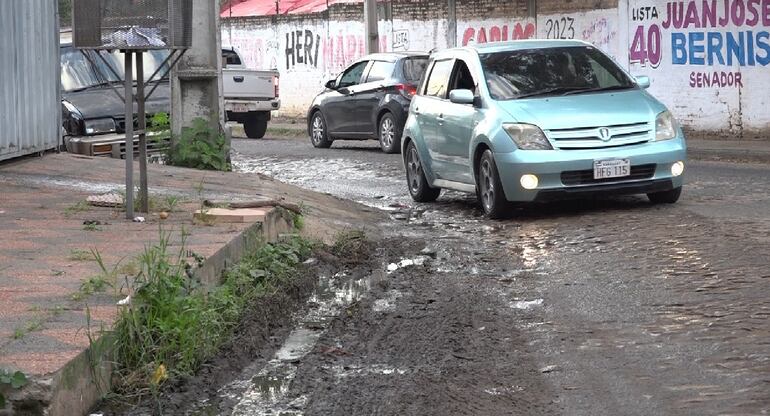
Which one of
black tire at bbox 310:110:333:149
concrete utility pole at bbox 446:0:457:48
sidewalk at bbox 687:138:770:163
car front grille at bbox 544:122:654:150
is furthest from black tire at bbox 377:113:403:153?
car front grille at bbox 544:122:654:150

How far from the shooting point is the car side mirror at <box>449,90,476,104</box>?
12.9 metres

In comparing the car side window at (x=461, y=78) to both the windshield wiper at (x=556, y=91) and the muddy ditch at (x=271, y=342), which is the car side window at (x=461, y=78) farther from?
the muddy ditch at (x=271, y=342)

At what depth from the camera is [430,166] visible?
1425cm

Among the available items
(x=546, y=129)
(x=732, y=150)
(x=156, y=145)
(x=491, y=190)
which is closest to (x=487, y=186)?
(x=491, y=190)

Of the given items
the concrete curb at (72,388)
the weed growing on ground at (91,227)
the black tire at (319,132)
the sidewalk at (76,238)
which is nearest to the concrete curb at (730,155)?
the black tire at (319,132)

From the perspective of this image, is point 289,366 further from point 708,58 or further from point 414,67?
point 708,58

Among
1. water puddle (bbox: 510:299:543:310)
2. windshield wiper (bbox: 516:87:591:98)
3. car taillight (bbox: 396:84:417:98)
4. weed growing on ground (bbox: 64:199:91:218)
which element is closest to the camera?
water puddle (bbox: 510:299:543:310)

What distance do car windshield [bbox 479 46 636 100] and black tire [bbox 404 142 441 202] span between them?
1631mm

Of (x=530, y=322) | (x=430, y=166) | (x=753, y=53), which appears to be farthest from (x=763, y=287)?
(x=753, y=53)

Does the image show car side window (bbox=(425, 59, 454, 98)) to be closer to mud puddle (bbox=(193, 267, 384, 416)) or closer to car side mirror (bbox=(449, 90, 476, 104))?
car side mirror (bbox=(449, 90, 476, 104))

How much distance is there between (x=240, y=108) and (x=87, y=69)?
10.2 metres

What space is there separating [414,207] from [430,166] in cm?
47

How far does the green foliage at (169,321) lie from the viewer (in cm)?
629

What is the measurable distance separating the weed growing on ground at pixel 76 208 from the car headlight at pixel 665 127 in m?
4.98
